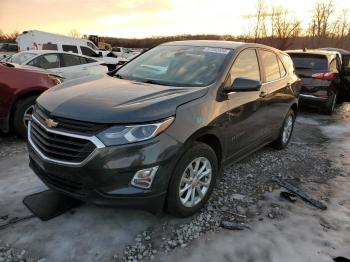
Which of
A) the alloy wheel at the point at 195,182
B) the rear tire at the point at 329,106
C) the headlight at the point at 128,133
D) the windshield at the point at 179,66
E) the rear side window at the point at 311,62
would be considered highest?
the windshield at the point at 179,66

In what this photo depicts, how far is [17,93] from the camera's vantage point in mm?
6156

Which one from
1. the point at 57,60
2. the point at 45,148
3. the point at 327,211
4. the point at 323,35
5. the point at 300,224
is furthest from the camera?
the point at 323,35

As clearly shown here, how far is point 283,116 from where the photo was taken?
607 cm

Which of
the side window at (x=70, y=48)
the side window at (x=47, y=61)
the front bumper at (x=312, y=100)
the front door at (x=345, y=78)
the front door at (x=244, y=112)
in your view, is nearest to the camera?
the front door at (x=244, y=112)

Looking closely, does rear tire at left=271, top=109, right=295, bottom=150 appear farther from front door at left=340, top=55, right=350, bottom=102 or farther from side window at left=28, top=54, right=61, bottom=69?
side window at left=28, top=54, right=61, bottom=69

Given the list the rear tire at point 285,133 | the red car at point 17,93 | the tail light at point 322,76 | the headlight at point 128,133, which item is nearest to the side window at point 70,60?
the red car at point 17,93

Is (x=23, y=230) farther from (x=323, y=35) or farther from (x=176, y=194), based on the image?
(x=323, y=35)

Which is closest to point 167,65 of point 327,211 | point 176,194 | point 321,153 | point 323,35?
point 176,194

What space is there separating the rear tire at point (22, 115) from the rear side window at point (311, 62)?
254 inches

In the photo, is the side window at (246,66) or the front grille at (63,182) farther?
the side window at (246,66)

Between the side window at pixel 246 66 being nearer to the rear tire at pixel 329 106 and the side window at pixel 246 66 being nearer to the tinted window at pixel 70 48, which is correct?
the rear tire at pixel 329 106

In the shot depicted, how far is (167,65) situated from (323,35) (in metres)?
38.4

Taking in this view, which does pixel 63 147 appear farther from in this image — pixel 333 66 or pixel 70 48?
pixel 70 48

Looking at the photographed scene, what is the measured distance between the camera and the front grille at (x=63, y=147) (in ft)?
10.3
